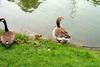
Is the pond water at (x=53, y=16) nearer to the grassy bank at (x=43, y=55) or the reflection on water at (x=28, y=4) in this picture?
the reflection on water at (x=28, y=4)

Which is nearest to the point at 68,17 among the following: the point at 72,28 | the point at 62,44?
the point at 72,28

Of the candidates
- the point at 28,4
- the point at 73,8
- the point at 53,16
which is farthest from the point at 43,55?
the point at 28,4

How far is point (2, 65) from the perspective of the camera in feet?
39.1

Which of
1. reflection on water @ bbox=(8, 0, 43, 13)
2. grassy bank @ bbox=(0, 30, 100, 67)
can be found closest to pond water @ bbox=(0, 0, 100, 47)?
reflection on water @ bbox=(8, 0, 43, 13)

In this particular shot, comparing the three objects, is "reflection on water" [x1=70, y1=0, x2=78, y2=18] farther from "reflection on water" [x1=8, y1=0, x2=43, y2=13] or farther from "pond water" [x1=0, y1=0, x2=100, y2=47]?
"reflection on water" [x1=8, y1=0, x2=43, y2=13]

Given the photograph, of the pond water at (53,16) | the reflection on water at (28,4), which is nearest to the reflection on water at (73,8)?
the pond water at (53,16)

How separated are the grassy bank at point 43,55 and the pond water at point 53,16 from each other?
368 cm

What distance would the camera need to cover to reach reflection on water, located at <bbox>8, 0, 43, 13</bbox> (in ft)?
75.9

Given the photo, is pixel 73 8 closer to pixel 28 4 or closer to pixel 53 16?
pixel 53 16

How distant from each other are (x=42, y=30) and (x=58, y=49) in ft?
17.0

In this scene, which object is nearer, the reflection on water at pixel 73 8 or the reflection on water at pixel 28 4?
the reflection on water at pixel 73 8

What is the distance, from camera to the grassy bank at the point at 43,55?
12.1 m

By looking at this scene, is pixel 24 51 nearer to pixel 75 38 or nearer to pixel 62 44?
pixel 62 44

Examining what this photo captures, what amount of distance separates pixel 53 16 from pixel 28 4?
445cm
